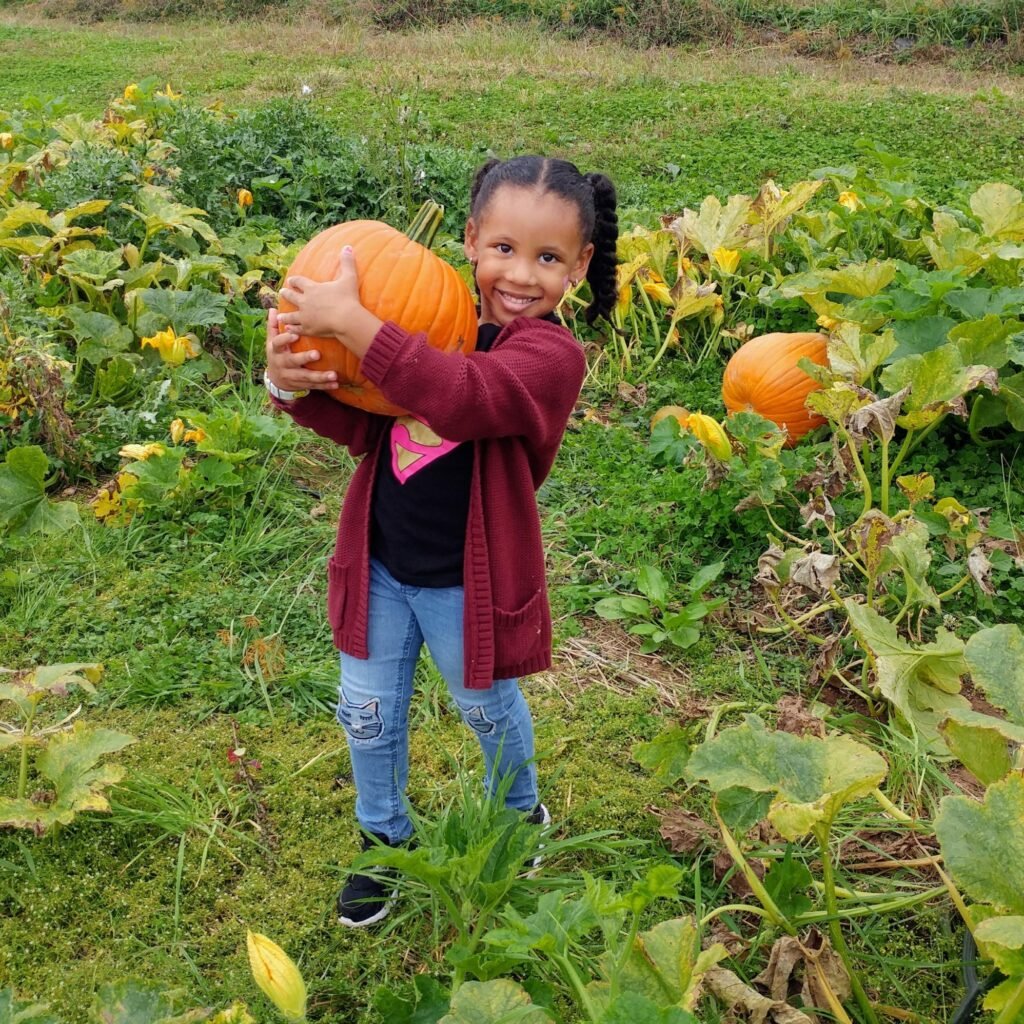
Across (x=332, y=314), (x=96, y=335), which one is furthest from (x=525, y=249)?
(x=96, y=335)

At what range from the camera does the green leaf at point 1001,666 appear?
1.63 metres

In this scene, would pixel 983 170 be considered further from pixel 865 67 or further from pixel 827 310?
pixel 865 67

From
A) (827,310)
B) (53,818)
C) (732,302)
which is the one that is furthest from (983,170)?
(53,818)

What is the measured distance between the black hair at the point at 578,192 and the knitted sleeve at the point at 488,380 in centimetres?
A: 21

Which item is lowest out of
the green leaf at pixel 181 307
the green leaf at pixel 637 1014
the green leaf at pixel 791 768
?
the green leaf at pixel 637 1014

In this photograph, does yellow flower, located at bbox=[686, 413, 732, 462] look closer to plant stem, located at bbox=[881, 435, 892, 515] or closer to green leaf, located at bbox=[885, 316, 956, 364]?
plant stem, located at bbox=[881, 435, 892, 515]

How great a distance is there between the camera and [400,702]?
1990mm

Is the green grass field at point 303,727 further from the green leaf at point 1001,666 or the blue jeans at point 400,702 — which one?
the green leaf at point 1001,666

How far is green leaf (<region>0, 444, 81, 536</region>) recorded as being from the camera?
312 centimetres

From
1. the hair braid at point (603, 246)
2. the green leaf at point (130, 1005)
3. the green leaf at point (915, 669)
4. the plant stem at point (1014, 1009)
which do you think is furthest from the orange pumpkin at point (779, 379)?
the green leaf at point (130, 1005)

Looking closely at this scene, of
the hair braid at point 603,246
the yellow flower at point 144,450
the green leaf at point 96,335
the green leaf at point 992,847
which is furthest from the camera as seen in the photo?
the green leaf at point 96,335

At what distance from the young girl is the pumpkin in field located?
0.04 metres

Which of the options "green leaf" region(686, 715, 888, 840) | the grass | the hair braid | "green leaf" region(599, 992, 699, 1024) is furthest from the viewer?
the grass

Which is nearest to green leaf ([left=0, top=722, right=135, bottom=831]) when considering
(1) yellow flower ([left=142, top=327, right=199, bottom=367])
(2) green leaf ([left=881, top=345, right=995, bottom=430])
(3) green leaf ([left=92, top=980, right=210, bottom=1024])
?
(3) green leaf ([left=92, top=980, right=210, bottom=1024])
